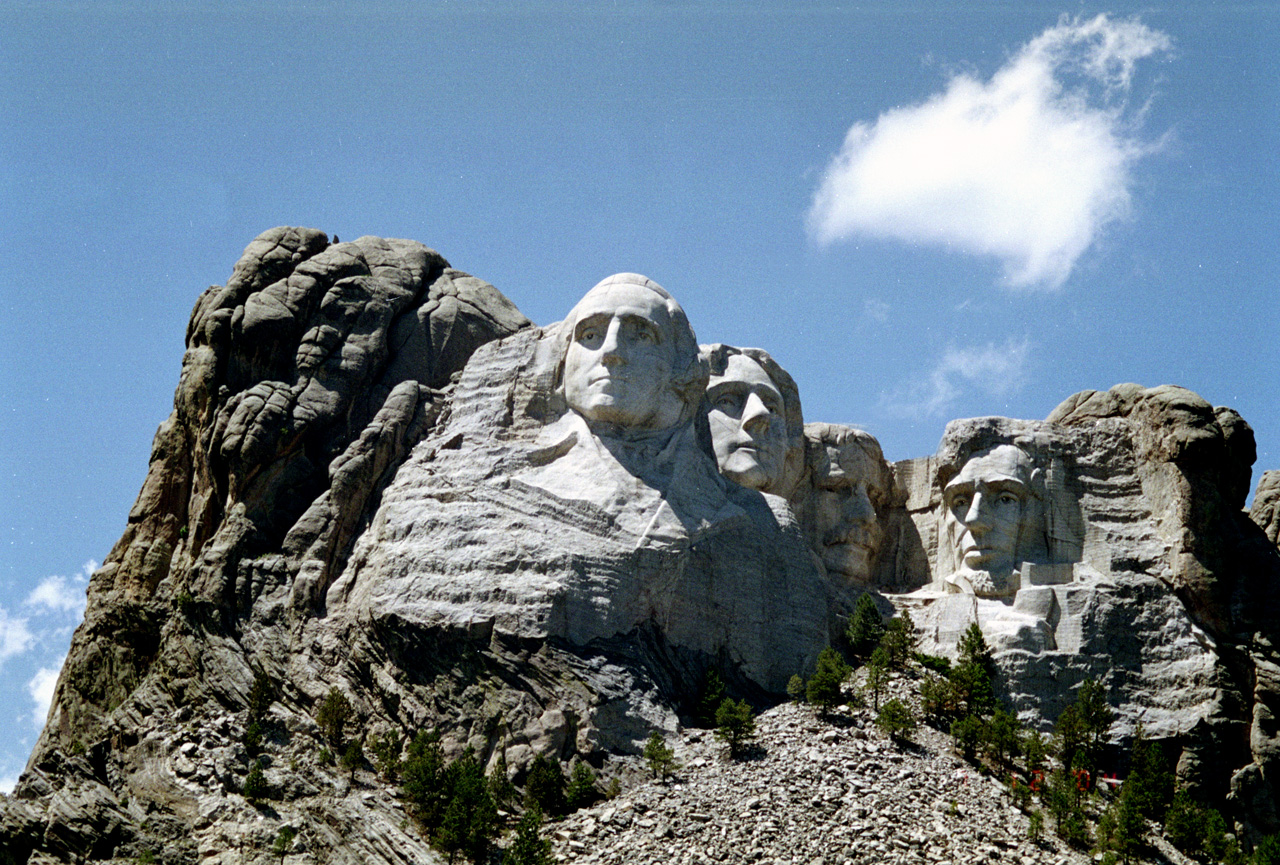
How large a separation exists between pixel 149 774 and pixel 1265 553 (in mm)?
20123

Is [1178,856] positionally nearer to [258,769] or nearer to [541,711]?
[541,711]

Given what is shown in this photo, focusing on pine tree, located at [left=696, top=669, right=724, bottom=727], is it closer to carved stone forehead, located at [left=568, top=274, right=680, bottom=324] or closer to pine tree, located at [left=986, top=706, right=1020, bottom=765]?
pine tree, located at [left=986, top=706, right=1020, bottom=765]

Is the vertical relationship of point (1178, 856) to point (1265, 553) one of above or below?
below

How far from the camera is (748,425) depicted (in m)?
43.3

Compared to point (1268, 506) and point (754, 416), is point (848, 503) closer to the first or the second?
point (754, 416)

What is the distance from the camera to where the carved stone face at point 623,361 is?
4097 centimetres

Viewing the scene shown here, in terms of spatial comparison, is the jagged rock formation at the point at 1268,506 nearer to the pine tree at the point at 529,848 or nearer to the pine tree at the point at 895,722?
the pine tree at the point at 895,722

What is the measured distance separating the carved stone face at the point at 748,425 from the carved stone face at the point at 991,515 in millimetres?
3526

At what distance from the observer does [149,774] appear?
3606 cm

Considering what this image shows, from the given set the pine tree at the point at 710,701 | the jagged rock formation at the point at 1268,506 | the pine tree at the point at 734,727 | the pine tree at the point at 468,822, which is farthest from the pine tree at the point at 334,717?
the jagged rock formation at the point at 1268,506

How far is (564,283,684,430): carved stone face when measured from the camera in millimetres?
40969

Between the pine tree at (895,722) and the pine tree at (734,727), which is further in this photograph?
the pine tree at (895,722)

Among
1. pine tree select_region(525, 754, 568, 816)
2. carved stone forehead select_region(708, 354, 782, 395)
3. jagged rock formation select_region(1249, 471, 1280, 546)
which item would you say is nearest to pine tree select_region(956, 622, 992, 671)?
carved stone forehead select_region(708, 354, 782, 395)

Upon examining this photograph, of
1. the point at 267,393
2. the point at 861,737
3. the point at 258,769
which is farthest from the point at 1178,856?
the point at 267,393
